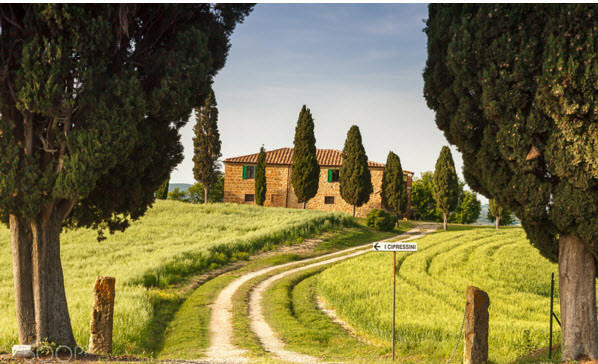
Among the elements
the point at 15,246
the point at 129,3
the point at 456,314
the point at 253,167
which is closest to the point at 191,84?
the point at 129,3

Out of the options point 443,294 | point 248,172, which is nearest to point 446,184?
point 248,172

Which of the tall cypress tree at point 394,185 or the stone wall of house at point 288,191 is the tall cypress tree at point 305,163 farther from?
the tall cypress tree at point 394,185

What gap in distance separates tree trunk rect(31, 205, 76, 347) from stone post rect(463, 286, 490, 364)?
7.73m

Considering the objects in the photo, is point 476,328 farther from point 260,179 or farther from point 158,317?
point 260,179

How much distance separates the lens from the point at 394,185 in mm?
52719

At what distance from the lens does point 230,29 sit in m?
11.2

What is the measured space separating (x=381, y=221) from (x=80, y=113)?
36.5 m

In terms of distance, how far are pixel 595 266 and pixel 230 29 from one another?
29.5 feet

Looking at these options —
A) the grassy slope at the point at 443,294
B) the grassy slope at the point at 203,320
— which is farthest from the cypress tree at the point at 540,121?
the grassy slope at the point at 203,320

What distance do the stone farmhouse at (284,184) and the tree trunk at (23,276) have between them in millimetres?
46280

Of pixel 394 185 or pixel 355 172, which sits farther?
pixel 394 185

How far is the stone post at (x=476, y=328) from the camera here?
9648 millimetres

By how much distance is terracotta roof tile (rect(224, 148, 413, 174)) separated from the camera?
5665cm

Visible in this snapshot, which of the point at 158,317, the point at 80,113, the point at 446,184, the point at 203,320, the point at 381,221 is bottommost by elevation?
the point at 158,317
